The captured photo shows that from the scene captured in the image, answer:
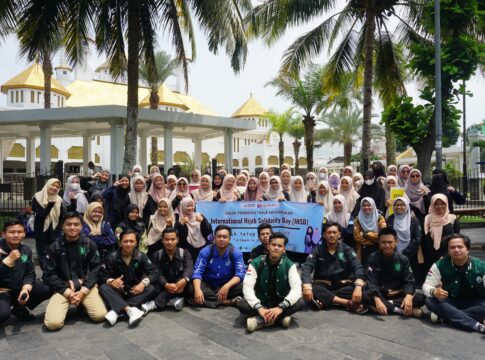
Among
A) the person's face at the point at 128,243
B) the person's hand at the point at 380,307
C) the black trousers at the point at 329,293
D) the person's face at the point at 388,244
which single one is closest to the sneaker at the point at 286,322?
the black trousers at the point at 329,293

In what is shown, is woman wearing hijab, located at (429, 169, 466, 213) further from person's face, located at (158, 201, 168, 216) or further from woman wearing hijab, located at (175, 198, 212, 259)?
person's face, located at (158, 201, 168, 216)

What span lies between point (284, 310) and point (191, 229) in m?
2.21

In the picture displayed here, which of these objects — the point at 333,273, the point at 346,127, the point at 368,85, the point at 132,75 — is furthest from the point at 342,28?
the point at 346,127

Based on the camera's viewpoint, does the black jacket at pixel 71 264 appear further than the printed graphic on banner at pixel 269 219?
No

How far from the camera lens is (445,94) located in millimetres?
9812

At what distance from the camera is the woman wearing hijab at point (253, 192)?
7.11 m

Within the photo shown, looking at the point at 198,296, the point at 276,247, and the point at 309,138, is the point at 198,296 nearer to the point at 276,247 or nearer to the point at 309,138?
the point at 276,247

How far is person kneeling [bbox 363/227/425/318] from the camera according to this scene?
4.68 metres

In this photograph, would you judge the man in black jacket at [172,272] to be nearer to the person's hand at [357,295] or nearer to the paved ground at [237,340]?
the paved ground at [237,340]

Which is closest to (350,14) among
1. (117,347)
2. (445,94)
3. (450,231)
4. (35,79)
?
(445,94)

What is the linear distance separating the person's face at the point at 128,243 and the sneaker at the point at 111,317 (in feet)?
2.42

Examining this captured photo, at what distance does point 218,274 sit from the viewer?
5.26 meters

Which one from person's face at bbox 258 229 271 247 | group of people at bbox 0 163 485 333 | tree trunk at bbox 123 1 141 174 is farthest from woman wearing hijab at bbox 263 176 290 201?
tree trunk at bbox 123 1 141 174

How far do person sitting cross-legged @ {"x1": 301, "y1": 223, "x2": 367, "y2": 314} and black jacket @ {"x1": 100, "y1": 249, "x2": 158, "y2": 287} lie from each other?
190 centimetres
